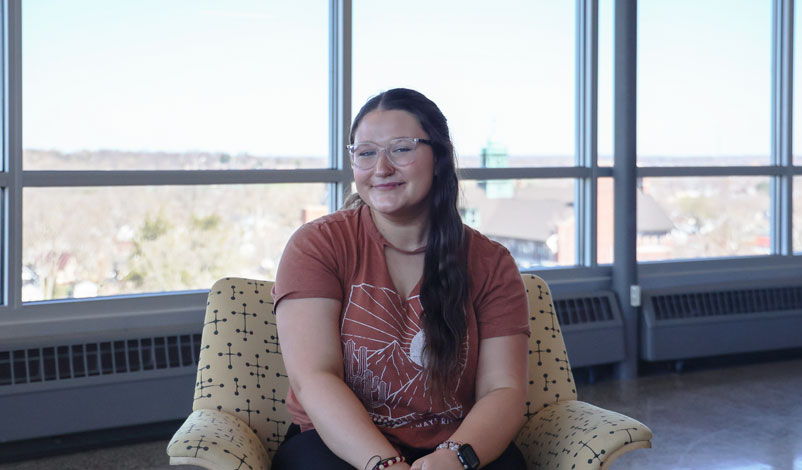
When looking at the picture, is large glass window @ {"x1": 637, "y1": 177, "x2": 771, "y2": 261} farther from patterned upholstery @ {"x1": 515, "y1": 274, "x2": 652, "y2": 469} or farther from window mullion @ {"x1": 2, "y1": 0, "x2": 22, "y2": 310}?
window mullion @ {"x1": 2, "y1": 0, "x2": 22, "y2": 310}

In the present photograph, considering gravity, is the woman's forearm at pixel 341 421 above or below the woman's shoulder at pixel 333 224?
below

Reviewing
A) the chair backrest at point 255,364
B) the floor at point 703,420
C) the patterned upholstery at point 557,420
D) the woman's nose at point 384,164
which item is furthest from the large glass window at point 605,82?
the woman's nose at point 384,164

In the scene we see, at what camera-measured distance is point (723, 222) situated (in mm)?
5246

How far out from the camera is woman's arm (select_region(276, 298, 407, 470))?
180 centimetres

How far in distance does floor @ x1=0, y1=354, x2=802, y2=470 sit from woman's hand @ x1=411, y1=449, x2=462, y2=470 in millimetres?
1722

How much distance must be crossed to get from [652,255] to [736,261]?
1.97 feet

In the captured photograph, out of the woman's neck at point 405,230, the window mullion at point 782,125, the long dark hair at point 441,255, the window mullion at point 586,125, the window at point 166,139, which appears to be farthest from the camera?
the window mullion at point 782,125

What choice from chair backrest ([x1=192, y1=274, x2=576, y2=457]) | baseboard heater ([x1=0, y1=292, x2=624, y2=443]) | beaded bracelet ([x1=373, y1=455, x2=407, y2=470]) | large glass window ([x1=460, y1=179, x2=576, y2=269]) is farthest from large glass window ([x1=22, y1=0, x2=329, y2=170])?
beaded bracelet ([x1=373, y1=455, x2=407, y2=470])

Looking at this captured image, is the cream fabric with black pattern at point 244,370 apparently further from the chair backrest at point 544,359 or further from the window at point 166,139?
the window at point 166,139

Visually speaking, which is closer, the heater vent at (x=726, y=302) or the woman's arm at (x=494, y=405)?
the woman's arm at (x=494, y=405)

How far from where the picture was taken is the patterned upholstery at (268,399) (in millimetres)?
1878

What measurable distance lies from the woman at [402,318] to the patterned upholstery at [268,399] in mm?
137

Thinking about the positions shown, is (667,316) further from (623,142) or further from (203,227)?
(203,227)

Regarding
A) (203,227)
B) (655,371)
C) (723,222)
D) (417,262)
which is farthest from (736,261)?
(417,262)
